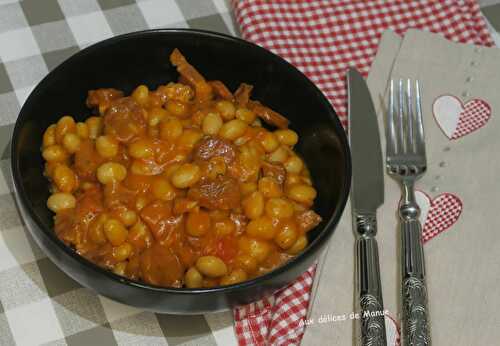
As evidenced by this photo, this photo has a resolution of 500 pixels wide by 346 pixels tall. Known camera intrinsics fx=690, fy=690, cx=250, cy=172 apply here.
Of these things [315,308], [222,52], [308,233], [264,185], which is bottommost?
[315,308]

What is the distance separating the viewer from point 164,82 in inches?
68.4

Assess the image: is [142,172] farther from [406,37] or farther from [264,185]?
[406,37]

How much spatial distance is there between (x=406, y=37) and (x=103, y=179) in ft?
3.34

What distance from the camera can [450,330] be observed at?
149 centimetres

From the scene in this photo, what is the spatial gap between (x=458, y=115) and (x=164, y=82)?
785mm

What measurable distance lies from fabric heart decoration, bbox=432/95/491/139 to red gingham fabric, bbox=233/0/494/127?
241mm

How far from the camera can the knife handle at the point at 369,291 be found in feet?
4.41

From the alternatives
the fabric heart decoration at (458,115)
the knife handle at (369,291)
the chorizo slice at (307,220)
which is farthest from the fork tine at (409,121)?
the chorizo slice at (307,220)

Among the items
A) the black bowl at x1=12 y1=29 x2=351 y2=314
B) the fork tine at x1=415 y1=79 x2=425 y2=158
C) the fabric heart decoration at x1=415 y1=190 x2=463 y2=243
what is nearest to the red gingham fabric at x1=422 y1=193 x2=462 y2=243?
the fabric heart decoration at x1=415 y1=190 x2=463 y2=243

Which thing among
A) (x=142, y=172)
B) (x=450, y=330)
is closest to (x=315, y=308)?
(x=450, y=330)

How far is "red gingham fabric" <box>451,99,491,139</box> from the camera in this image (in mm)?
1819

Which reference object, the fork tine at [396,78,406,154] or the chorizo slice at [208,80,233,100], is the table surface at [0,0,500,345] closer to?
the chorizo slice at [208,80,233,100]

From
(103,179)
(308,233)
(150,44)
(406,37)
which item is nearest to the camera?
(103,179)

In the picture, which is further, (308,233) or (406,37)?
(406,37)
